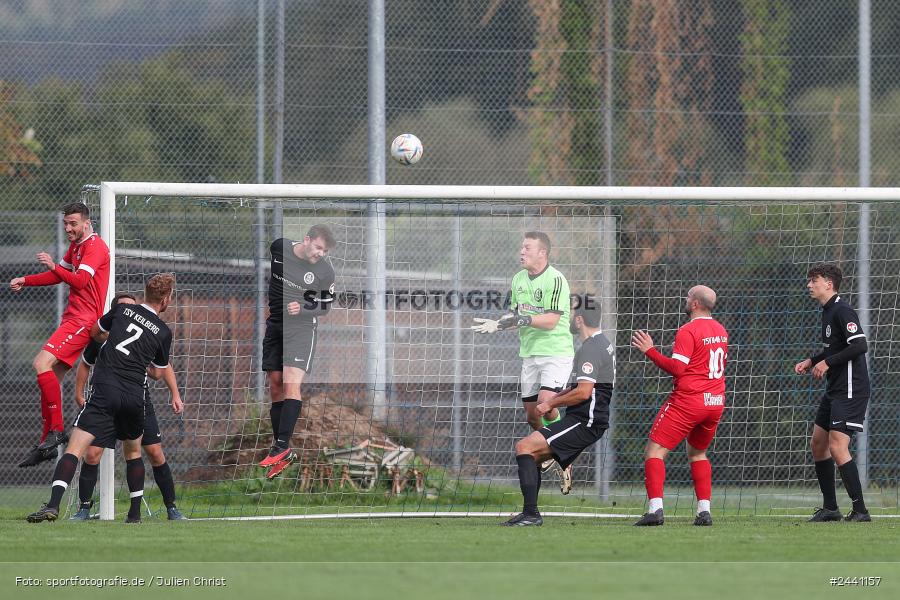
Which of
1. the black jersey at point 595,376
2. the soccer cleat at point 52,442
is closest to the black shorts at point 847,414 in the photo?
the black jersey at point 595,376

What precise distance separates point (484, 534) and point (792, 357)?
6170 millimetres

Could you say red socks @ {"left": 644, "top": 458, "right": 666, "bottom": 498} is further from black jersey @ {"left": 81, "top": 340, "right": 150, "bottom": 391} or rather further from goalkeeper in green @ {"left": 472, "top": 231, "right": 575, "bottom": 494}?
black jersey @ {"left": 81, "top": 340, "right": 150, "bottom": 391}

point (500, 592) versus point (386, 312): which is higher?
point (386, 312)

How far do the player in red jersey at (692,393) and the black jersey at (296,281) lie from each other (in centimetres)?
281

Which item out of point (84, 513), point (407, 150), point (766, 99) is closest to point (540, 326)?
point (407, 150)

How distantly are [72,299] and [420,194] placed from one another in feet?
9.54

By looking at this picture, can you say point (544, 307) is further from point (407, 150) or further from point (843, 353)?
point (843, 353)

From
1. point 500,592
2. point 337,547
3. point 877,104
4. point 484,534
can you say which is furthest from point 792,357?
point 500,592

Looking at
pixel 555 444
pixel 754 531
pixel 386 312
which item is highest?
pixel 386 312

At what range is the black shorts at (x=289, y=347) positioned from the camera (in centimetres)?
970

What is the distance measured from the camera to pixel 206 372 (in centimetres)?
1113

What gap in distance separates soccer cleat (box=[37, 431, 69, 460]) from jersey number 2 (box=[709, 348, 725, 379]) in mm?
4932

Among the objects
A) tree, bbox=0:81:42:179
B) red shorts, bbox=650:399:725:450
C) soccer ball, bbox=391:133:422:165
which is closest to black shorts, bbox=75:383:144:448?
soccer ball, bbox=391:133:422:165

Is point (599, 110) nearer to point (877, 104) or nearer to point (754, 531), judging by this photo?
point (877, 104)
